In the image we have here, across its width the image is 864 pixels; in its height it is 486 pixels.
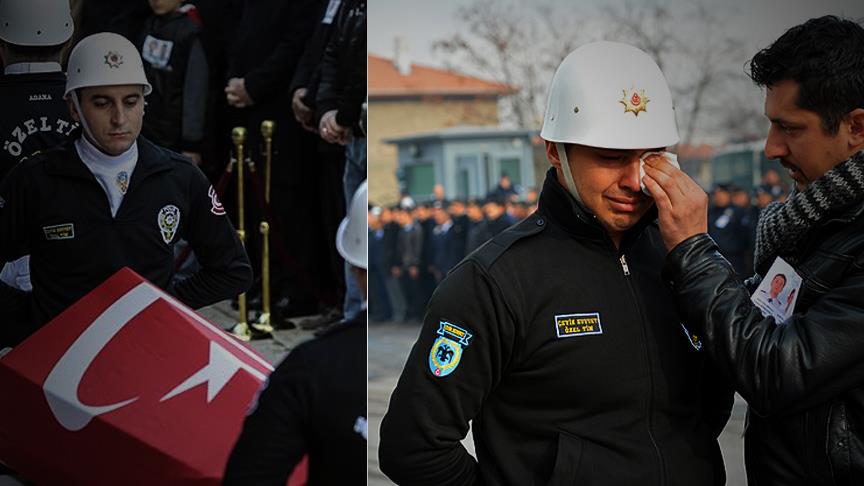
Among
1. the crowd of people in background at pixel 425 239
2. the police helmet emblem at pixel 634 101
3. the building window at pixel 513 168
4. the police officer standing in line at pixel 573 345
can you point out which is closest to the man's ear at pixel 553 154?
the police officer standing in line at pixel 573 345

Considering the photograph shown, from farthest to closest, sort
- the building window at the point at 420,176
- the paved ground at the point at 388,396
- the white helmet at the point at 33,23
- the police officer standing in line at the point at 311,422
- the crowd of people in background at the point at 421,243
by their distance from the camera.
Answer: the building window at the point at 420,176 → the crowd of people in background at the point at 421,243 → the paved ground at the point at 388,396 → the white helmet at the point at 33,23 → the police officer standing in line at the point at 311,422

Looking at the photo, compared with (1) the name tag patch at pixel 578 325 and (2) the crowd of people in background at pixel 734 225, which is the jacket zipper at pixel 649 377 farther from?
(2) the crowd of people in background at pixel 734 225

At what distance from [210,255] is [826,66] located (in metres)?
1.35

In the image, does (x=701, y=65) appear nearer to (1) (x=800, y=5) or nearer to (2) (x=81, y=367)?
(1) (x=800, y=5)

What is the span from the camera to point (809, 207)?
2084 millimetres

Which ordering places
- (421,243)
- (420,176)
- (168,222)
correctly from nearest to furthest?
(168,222), (421,243), (420,176)

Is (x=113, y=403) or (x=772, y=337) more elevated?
(x=772, y=337)

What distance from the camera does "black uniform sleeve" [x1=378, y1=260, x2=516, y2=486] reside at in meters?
1.97

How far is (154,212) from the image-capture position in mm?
2373

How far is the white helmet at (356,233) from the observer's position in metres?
2.28

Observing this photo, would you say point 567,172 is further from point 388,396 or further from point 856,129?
point 388,396

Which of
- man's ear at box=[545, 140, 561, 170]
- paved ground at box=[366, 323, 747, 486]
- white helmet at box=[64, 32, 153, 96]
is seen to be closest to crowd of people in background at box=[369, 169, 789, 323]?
paved ground at box=[366, 323, 747, 486]

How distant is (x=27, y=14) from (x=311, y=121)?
0.65 meters

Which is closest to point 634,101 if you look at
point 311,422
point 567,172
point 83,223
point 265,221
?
point 567,172
